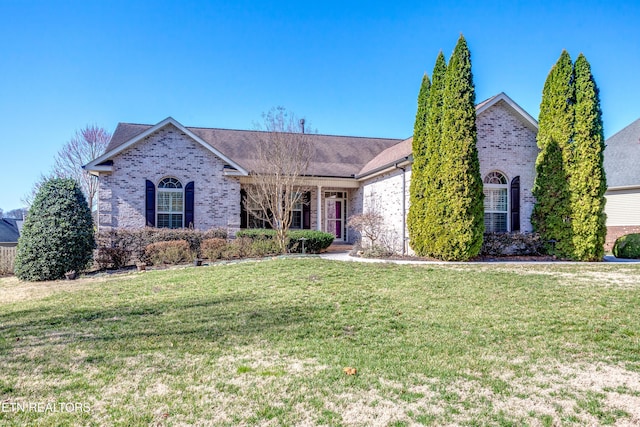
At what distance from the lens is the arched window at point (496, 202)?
14.9m

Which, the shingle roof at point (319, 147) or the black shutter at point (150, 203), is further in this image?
the shingle roof at point (319, 147)

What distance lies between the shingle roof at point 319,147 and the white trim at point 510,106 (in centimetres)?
668

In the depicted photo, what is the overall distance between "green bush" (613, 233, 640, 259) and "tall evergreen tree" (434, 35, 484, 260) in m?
6.22

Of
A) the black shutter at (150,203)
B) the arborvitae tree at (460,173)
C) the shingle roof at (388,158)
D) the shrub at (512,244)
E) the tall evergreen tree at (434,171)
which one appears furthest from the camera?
the shingle roof at (388,158)

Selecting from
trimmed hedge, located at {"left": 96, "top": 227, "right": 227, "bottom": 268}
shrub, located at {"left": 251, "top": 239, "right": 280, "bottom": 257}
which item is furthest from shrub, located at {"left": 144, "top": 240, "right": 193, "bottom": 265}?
shrub, located at {"left": 251, "top": 239, "right": 280, "bottom": 257}

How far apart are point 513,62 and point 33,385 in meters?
15.6

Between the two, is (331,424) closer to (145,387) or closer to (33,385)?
(145,387)

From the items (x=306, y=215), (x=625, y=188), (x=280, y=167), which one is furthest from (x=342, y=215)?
(x=625, y=188)

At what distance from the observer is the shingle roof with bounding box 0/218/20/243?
95.8 feet

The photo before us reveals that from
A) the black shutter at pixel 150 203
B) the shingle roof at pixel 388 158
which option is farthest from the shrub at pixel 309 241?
the black shutter at pixel 150 203

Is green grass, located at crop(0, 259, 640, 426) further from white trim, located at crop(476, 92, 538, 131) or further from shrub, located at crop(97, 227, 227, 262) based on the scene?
white trim, located at crop(476, 92, 538, 131)

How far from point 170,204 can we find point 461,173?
11.0 meters

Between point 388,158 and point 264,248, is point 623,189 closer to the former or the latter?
point 388,158

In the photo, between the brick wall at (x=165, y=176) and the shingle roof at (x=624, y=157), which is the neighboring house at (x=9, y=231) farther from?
the shingle roof at (x=624, y=157)
